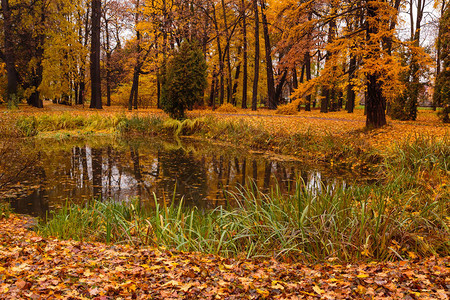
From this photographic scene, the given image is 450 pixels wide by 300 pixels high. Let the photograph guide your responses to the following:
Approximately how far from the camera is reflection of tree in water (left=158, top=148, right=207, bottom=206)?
668 cm

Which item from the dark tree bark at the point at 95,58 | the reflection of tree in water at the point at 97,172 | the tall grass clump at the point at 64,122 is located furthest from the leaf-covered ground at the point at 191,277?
the dark tree bark at the point at 95,58

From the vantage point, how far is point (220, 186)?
7.24 metres

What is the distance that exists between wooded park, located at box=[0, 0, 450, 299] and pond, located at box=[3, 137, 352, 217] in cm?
5

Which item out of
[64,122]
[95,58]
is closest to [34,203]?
[64,122]

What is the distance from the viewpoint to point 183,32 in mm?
20297

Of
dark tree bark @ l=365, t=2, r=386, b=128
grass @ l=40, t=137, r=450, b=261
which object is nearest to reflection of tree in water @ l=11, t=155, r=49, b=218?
grass @ l=40, t=137, r=450, b=261

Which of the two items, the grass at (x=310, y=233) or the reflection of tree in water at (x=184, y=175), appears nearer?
the grass at (x=310, y=233)

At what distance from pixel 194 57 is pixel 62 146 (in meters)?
6.55

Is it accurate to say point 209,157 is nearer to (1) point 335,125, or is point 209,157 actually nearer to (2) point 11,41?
(1) point 335,125

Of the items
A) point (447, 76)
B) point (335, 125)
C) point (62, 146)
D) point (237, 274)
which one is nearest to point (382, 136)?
point (335, 125)

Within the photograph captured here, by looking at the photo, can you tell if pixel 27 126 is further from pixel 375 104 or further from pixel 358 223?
pixel 358 223

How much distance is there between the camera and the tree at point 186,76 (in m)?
14.7

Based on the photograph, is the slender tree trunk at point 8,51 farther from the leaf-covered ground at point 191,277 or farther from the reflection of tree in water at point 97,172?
the leaf-covered ground at point 191,277

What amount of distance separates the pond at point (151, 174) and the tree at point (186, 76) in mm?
3235
